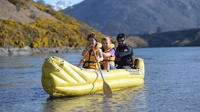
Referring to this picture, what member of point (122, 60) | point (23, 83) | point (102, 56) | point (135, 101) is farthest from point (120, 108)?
point (23, 83)

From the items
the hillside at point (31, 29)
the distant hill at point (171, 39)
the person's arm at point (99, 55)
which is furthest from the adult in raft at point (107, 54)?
the distant hill at point (171, 39)

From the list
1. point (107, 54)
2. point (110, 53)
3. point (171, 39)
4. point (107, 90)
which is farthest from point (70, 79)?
point (171, 39)

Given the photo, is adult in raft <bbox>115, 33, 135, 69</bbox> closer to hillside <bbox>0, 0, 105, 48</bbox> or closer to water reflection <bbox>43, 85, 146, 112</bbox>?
water reflection <bbox>43, 85, 146, 112</bbox>

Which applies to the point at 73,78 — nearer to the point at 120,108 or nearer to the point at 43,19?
the point at 120,108

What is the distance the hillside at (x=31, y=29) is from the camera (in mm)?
53594

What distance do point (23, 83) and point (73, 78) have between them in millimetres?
5612

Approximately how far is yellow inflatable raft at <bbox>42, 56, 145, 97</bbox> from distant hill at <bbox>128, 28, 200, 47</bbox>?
464 feet

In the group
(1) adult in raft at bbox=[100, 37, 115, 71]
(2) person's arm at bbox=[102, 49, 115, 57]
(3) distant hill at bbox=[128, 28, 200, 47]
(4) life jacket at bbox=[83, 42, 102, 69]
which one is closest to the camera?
(4) life jacket at bbox=[83, 42, 102, 69]

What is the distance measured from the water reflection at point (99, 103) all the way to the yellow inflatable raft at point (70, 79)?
29cm

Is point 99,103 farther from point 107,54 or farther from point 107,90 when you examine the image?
point 107,54

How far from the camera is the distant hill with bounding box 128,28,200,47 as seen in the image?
154 m

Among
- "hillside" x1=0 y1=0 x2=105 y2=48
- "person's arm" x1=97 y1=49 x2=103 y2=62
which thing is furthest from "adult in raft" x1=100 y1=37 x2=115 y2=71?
"hillside" x1=0 y1=0 x2=105 y2=48

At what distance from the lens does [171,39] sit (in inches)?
6555

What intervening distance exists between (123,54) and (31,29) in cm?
4792
